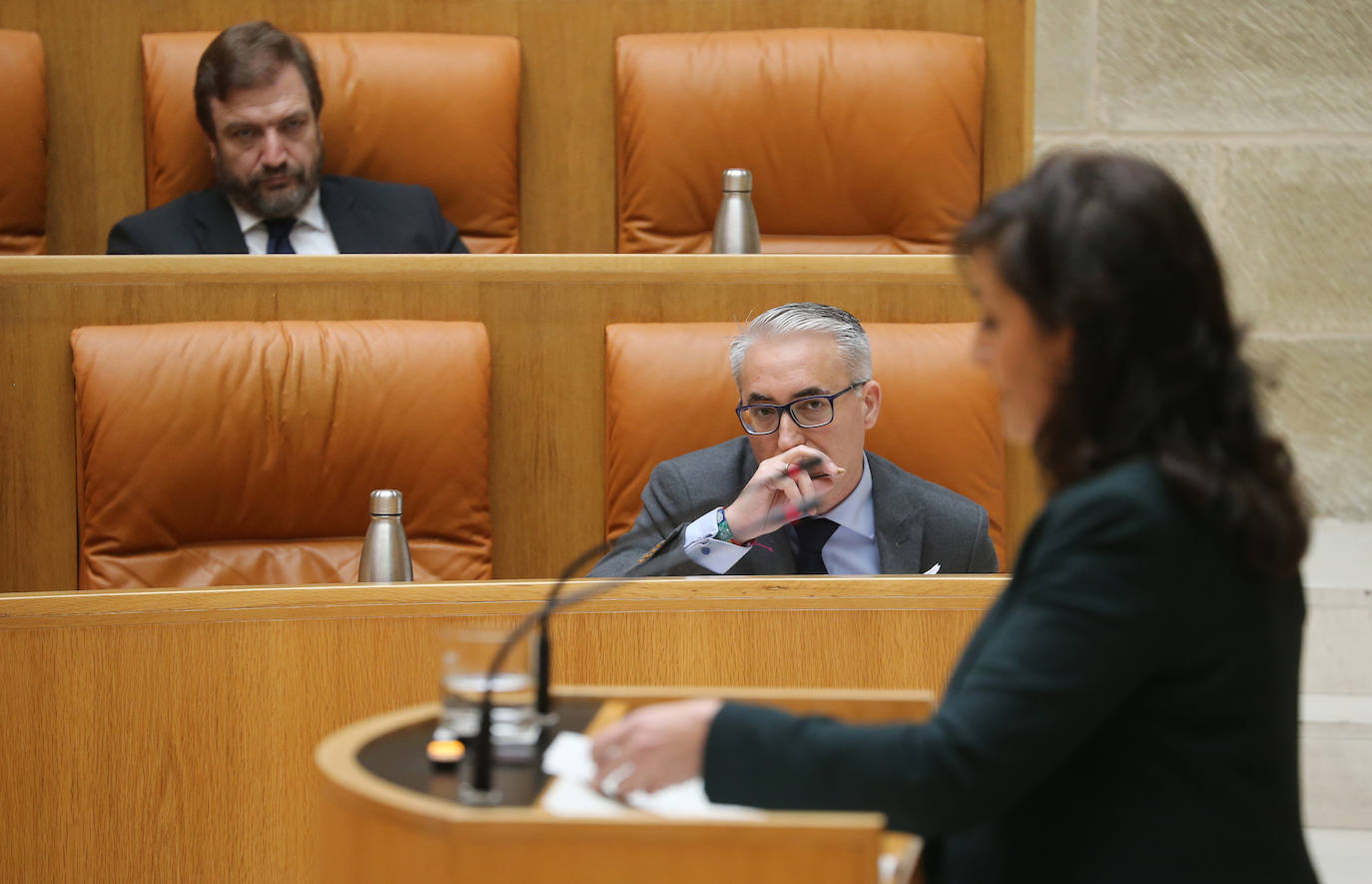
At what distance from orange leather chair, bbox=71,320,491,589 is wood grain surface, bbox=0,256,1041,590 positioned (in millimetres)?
39

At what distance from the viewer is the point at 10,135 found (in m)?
2.18

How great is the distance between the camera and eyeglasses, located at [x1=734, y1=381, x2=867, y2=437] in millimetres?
1656

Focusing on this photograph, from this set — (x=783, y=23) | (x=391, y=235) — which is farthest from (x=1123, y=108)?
(x=391, y=235)

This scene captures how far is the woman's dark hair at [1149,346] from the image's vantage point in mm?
679

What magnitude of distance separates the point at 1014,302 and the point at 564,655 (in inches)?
30.4

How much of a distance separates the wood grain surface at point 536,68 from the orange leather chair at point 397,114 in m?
0.04

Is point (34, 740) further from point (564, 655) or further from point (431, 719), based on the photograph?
point (431, 719)

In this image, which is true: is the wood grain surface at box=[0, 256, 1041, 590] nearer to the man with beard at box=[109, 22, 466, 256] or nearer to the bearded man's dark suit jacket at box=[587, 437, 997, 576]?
the bearded man's dark suit jacket at box=[587, 437, 997, 576]

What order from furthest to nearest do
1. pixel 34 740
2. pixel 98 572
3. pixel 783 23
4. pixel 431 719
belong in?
1. pixel 783 23
2. pixel 98 572
3. pixel 34 740
4. pixel 431 719

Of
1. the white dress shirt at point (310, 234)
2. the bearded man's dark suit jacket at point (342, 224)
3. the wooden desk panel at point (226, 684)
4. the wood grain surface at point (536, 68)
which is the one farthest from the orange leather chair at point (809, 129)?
the wooden desk panel at point (226, 684)

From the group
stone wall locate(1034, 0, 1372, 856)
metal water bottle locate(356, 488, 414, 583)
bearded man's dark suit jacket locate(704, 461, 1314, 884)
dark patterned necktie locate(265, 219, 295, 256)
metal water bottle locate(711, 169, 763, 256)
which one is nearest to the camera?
bearded man's dark suit jacket locate(704, 461, 1314, 884)

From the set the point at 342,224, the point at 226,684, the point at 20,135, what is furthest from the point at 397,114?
the point at 226,684

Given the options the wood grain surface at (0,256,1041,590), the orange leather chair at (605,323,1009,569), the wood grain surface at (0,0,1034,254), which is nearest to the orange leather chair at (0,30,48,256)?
the wood grain surface at (0,0,1034,254)

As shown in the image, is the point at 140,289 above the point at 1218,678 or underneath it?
above
